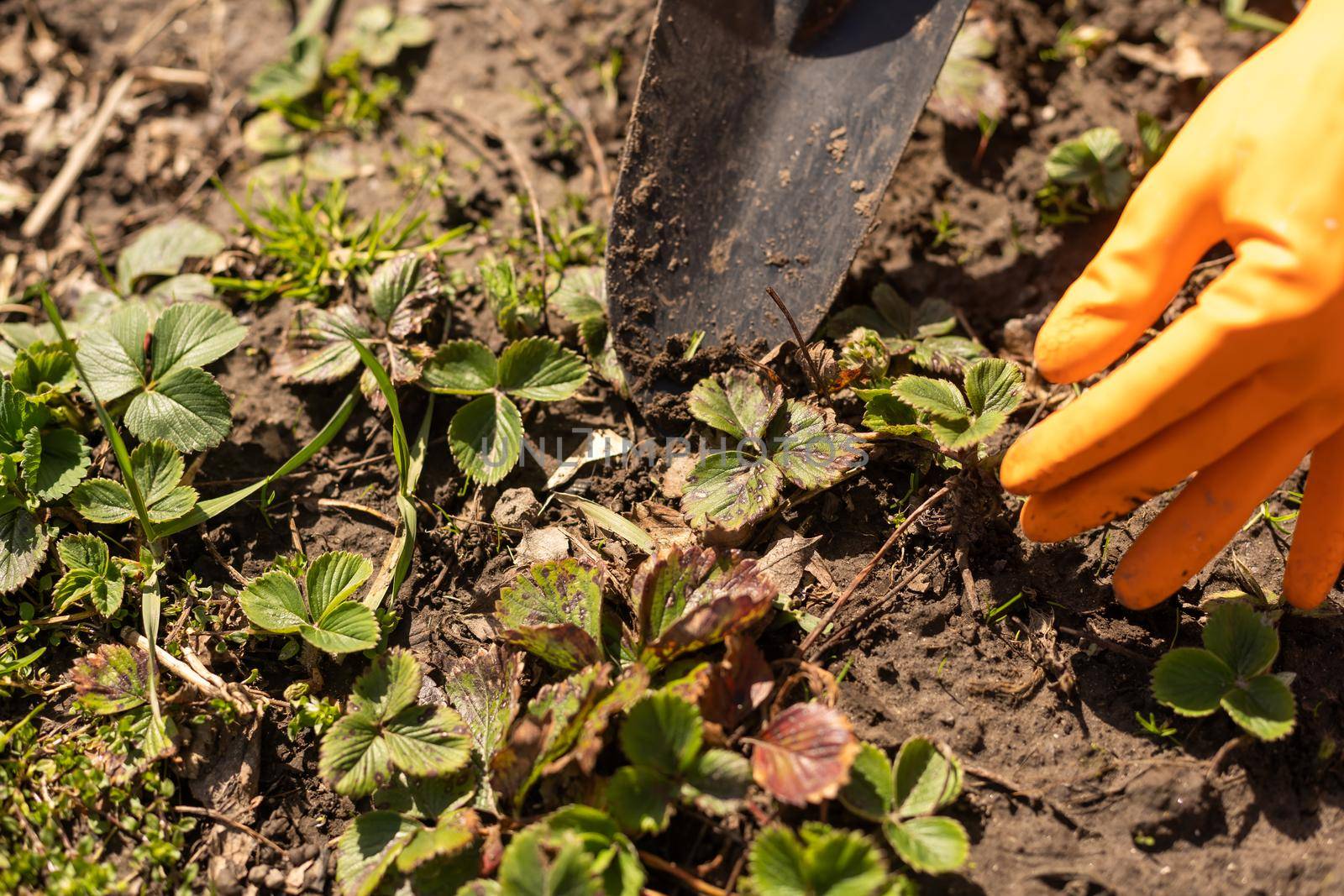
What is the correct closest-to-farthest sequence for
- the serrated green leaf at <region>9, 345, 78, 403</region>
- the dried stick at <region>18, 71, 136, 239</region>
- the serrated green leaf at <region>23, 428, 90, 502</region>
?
the serrated green leaf at <region>23, 428, 90, 502</region> → the serrated green leaf at <region>9, 345, 78, 403</region> → the dried stick at <region>18, 71, 136, 239</region>

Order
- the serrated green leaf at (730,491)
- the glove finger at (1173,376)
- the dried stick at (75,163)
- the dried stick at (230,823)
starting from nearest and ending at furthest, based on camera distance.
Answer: the glove finger at (1173,376)
the dried stick at (230,823)
the serrated green leaf at (730,491)
the dried stick at (75,163)

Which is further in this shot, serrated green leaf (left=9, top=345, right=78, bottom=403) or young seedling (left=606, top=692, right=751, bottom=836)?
serrated green leaf (left=9, top=345, right=78, bottom=403)

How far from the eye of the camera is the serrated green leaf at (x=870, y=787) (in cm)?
146

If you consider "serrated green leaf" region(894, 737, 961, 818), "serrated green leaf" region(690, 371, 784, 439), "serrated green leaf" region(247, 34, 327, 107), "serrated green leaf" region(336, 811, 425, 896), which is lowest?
"serrated green leaf" region(336, 811, 425, 896)

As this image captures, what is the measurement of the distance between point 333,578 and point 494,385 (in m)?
0.51

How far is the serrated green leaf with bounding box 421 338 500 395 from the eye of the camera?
1.98 metres

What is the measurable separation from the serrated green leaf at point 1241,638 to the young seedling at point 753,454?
2.17 feet

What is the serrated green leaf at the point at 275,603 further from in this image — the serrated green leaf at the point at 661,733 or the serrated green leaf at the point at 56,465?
the serrated green leaf at the point at 661,733

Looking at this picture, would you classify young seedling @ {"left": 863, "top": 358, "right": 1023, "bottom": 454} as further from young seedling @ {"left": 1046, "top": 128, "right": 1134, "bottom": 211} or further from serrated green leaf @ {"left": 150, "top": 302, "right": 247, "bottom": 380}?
serrated green leaf @ {"left": 150, "top": 302, "right": 247, "bottom": 380}

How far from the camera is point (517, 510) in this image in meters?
1.92

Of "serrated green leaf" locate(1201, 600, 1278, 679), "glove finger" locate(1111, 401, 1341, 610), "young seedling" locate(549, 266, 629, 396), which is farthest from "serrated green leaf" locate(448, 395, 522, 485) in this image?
"serrated green leaf" locate(1201, 600, 1278, 679)

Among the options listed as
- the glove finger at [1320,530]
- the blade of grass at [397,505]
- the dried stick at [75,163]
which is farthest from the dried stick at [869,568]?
the dried stick at [75,163]

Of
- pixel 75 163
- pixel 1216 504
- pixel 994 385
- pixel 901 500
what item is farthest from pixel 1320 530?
pixel 75 163

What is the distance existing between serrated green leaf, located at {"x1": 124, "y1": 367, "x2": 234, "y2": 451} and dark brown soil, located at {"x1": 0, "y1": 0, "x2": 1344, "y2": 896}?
0.50 ft
